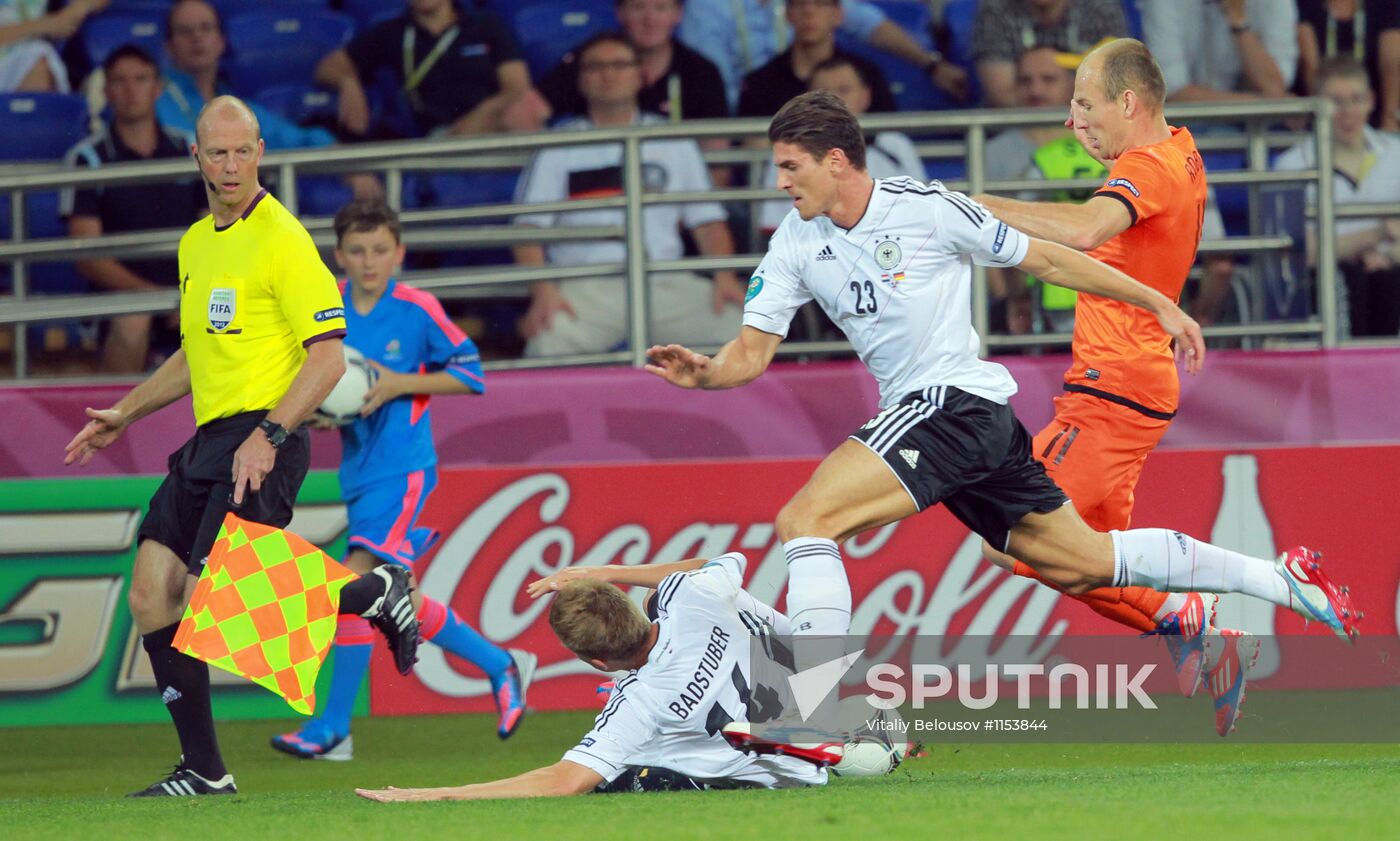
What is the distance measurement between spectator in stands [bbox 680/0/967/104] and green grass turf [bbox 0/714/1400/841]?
5.16m

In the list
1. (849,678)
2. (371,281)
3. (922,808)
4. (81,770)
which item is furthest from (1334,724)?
(81,770)

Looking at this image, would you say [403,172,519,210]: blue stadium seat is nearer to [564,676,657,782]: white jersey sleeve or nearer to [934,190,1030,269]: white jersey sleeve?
[934,190,1030,269]: white jersey sleeve

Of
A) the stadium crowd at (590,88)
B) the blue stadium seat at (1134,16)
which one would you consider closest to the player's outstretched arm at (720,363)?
the stadium crowd at (590,88)

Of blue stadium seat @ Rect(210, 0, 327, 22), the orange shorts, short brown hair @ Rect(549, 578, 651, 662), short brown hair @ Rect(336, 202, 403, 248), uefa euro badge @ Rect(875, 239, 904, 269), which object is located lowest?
Result: short brown hair @ Rect(549, 578, 651, 662)

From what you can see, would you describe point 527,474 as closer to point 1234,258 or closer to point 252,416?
point 252,416

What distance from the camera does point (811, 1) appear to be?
10664 millimetres

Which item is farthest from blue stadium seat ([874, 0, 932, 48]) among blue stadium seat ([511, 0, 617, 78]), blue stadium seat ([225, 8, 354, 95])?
blue stadium seat ([225, 8, 354, 95])

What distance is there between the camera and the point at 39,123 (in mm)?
10969

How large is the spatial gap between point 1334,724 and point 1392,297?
3.11 m

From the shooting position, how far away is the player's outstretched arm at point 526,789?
532 centimetres

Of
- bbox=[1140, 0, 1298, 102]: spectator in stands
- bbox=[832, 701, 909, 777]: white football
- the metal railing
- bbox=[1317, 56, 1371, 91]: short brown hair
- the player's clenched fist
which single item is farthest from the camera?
bbox=[1140, 0, 1298, 102]: spectator in stands

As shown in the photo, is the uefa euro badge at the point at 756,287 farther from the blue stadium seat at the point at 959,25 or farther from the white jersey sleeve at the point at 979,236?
the blue stadium seat at the point at 959,25

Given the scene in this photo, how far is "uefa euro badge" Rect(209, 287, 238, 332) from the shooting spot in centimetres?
603

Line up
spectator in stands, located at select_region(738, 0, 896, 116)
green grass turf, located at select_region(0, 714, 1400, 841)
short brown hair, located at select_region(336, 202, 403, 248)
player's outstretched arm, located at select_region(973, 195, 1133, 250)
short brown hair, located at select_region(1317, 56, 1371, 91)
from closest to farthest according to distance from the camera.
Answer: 1. green grass turf, located at select_region(0, 714, 1400, 841)
2. player's outstretched arm, located at select_region(973, 195, 1133, 250)
3. short brown hair, located at select_region(336, 202, 403, 248)
4. short brown hair, located at select_region(1317, 56, 1371, 91)
5. spectator in stands, located at select_region(738, 0, 896, 116)
